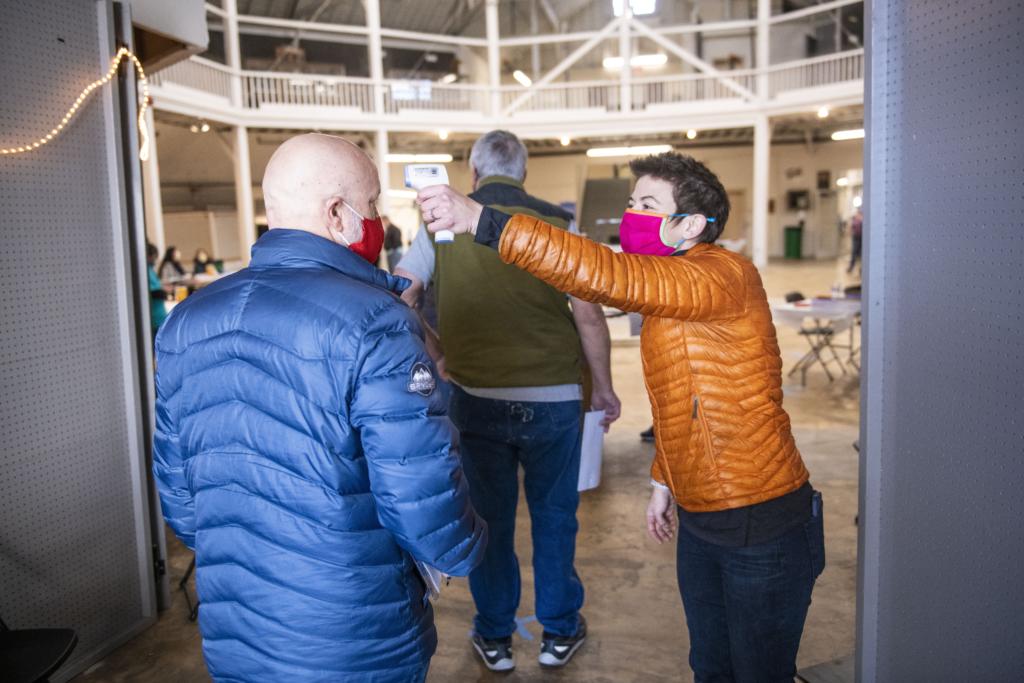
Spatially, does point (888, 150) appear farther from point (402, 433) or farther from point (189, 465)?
point (189, 465)

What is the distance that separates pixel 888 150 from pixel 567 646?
200cm

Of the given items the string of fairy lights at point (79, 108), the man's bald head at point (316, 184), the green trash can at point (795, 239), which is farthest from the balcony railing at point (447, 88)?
the man's bald head at point (316, 184)

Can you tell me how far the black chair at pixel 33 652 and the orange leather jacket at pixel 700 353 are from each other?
1.67 meters

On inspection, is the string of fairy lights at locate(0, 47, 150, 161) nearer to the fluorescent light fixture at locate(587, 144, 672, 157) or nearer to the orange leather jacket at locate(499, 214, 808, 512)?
the orange leather jacket at locate(499, 214, 808, 512)

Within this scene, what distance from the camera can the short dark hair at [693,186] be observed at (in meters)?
1.94

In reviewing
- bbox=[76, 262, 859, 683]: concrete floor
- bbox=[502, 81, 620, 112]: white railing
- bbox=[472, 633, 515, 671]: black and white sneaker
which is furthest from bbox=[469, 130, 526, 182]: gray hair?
bbox=[502, 81, 620, 112]: white railing

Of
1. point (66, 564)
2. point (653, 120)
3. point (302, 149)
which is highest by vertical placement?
point (653, 120)

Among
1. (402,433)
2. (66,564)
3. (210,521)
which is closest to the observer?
(402,433)

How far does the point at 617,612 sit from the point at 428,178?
85.9 inches

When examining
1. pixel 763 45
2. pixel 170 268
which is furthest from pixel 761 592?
pixel 763 45

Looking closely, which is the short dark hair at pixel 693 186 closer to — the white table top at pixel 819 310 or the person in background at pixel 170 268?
the white table top at pixel 819 310

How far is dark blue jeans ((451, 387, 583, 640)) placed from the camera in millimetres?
2725

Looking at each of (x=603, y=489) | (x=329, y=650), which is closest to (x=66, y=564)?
(x=329, y=650)

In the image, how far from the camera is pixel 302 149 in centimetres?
150
